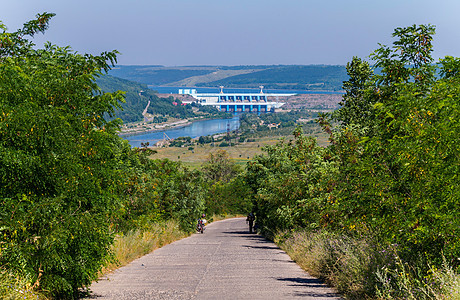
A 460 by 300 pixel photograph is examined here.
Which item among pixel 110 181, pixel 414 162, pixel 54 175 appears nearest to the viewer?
pixel 414 162

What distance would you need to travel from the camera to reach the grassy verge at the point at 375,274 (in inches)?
300

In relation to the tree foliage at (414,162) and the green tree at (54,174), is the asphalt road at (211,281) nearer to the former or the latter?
the green tree at (54,174)

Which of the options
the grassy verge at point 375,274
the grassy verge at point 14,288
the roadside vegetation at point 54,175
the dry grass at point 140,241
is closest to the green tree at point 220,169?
the dry grass at point 140,241

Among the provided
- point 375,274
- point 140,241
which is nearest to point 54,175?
point 375,274

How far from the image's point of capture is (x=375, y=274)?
952 cm

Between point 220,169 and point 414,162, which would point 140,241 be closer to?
point 414,162

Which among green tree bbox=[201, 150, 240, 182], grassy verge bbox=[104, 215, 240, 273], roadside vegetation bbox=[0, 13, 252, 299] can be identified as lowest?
green tree bbox=[201, 150, 240, 182]

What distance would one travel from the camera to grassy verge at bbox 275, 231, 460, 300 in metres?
7.62

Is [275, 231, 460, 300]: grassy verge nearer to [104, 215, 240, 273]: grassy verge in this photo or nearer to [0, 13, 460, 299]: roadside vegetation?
[0, 13, 460, 299]: roadside vegetation

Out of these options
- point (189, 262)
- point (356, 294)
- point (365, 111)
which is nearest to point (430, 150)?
point (356, 294)

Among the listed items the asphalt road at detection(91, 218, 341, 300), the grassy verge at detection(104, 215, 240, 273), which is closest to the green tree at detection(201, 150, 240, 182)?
the grassy verge at detection(104, 215, 240, 273)

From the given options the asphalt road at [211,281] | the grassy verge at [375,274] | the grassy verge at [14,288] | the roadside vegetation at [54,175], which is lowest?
the asphalt road at [211,281]

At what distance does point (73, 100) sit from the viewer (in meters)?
10.6

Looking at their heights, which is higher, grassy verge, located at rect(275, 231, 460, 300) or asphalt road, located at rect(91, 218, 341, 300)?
grassy verge, located at rect(275, 231, 460, 300)
